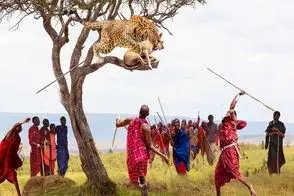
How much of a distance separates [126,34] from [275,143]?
808cm

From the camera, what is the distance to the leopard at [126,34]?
1397 centimetres

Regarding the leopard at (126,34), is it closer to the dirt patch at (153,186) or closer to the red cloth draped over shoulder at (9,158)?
the red cloth draped over shoulder at (9,158)

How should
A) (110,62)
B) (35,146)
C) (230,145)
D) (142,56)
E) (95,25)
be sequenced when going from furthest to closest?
(35,146), (95,25), (110,62), (230,145), (142,56)

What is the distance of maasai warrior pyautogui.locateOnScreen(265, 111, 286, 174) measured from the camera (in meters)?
20.3

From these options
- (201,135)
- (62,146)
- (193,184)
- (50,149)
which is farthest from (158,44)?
(201,135)

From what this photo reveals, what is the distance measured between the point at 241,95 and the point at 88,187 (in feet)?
15.3

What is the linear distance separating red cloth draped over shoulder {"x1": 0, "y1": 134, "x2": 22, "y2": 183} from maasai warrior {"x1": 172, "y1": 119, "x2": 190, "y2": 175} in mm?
6022

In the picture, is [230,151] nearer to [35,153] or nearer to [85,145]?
[85,145]

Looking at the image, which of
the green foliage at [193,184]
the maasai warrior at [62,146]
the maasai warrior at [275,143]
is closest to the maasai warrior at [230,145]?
the green foliage at [193,184]

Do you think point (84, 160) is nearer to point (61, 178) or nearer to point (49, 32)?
point (61, 178)

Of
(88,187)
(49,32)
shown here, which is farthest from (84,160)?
(49,32)

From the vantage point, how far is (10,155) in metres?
16.4

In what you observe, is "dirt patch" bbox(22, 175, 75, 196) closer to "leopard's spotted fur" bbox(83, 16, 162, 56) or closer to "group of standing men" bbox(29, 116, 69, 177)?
"group of standing men" bbox(29, 116, 69, 177)

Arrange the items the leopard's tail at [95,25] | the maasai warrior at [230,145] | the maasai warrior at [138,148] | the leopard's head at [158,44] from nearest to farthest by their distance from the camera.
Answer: the leopard's head at [158,44], the maasai warrior at [138,148], the maasai warrior at [230,145], the leopard's tail at [95,25]
